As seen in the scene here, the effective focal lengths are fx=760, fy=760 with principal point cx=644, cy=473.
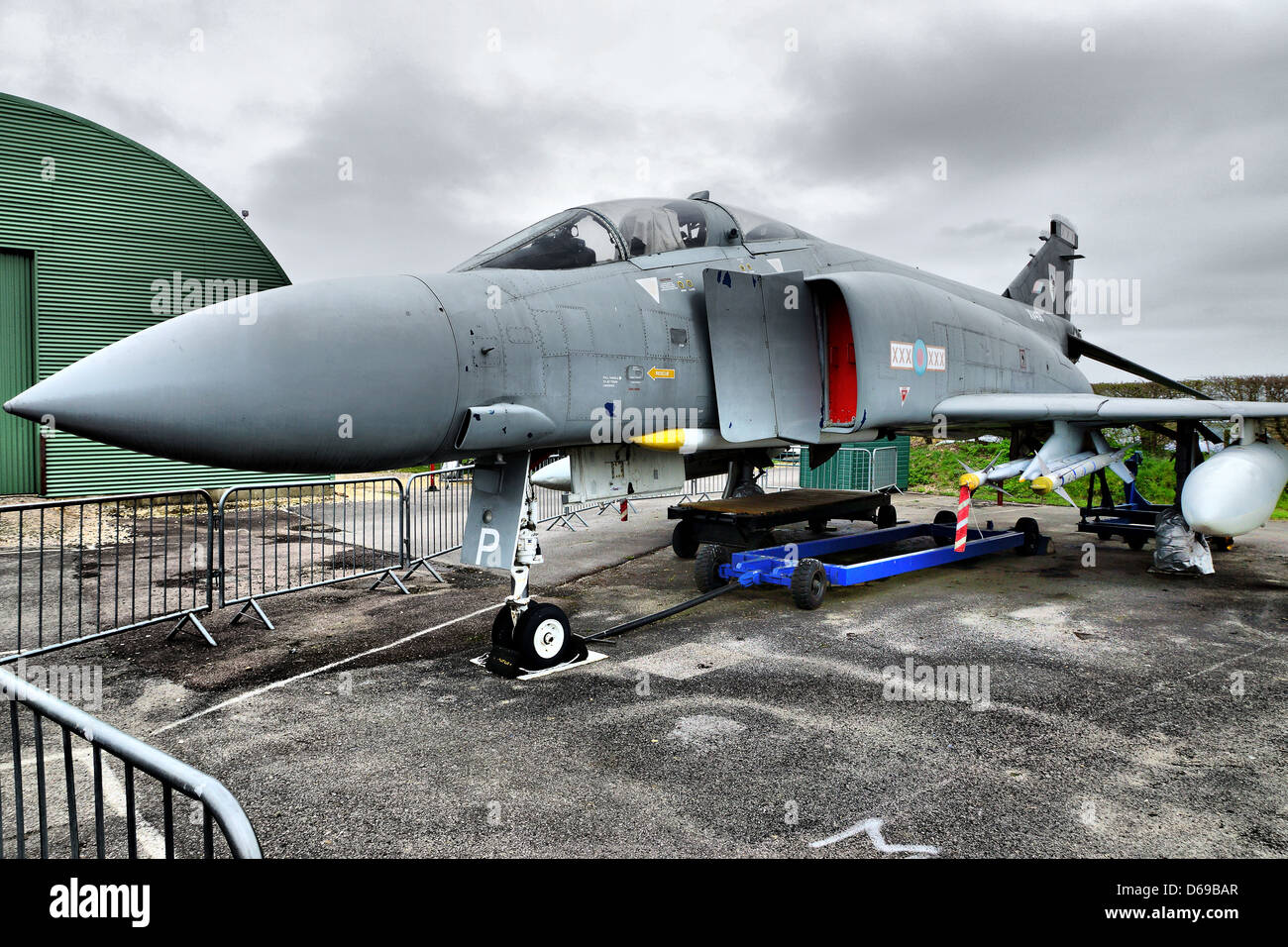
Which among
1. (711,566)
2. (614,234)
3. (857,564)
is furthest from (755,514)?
(614,234)

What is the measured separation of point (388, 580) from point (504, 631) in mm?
3583

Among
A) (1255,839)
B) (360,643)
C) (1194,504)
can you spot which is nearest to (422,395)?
(360,643)

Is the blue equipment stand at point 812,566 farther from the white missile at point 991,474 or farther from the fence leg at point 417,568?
the fence leg at point 417,568

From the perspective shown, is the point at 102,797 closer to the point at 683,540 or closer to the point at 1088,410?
the point at 683,540

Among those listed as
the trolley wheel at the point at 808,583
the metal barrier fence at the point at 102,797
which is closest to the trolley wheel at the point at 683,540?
the trolley wheel at the point at 808,583

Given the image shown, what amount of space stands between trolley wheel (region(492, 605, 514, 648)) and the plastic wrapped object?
728cm

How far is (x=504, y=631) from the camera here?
5344mm

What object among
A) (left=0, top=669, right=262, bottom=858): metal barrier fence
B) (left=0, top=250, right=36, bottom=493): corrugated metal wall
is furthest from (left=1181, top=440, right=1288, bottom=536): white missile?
(left=0, top=250, right=36, bottom=493): corrugated metal wall

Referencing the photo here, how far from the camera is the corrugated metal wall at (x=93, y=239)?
14570mm

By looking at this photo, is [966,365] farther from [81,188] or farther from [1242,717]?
[81,188]

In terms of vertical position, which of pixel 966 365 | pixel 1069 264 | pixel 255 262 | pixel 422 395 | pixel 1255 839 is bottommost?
pixel 1255 839

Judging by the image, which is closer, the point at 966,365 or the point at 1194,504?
the point at 1194,504
